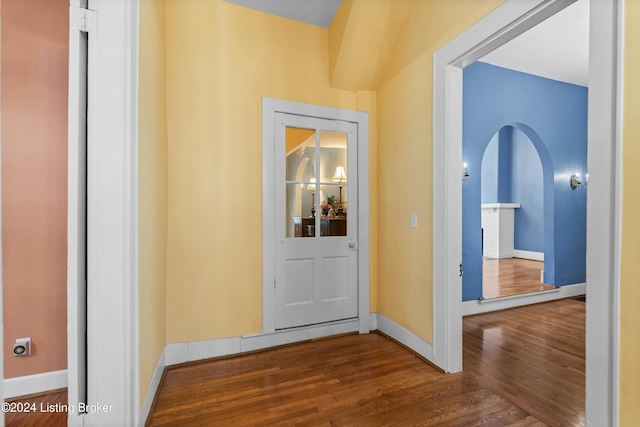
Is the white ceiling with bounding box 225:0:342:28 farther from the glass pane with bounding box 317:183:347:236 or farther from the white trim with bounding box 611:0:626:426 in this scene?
the white trim with bounding box 611:0:626:426

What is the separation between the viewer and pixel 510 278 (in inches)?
193

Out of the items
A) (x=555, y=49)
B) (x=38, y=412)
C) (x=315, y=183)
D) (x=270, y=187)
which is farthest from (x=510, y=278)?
(x=38, y=412)

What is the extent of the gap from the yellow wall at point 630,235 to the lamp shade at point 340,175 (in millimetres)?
2073

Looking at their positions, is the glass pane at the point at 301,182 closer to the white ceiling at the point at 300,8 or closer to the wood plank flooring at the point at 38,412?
the white ceiling at the point at 300,8

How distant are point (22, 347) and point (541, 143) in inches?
229

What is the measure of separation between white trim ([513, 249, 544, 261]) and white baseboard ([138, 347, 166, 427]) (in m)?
7.22

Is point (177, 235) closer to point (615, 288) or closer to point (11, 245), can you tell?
point (11, 245)

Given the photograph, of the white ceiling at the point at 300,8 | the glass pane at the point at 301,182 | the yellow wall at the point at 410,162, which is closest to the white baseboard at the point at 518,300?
the yellow wall at the point at 410,162

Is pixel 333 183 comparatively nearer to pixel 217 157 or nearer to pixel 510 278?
pixel 217 157

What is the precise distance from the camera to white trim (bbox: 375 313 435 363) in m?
2.50

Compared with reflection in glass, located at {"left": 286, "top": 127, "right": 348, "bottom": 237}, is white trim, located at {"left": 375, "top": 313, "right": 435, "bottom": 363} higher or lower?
lower

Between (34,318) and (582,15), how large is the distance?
5068 millimetres

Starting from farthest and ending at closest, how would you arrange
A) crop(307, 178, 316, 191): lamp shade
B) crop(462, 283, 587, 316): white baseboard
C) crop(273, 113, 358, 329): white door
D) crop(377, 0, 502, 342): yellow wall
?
1. crop(462, 283, 587, 316): white baseboard
2. crop(307, 178, 316, 191): lamp shade
3. crop(273, 113, 358, 329): white door
4. crop(377, 0, 502, 342): yellow wall

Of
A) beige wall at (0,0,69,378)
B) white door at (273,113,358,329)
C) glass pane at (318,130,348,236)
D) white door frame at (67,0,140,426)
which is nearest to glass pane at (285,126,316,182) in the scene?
white door at (273,113,358,329)
